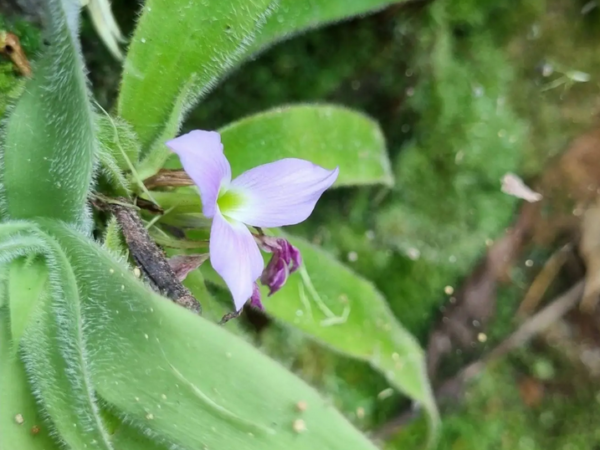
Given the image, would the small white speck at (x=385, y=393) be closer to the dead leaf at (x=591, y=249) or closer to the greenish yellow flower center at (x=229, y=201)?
the dead leaf at (x=591, y=249)

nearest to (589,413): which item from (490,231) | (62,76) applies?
(490,231)

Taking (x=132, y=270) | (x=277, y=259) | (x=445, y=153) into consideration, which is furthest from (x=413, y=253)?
(x=132, y=270)

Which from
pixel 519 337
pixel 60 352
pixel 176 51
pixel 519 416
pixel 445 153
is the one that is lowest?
pixel 519 416

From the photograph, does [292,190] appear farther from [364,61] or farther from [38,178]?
[364,61]

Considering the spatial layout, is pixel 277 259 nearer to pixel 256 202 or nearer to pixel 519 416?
pixel 256 202

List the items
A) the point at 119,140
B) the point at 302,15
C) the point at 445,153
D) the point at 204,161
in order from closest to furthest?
the point at 204,161, the point at 119,140, the point at 302,15, the point at 445,153

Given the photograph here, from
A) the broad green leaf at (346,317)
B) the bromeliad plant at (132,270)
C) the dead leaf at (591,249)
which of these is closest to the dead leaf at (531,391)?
the dead leaf at (591,249)
